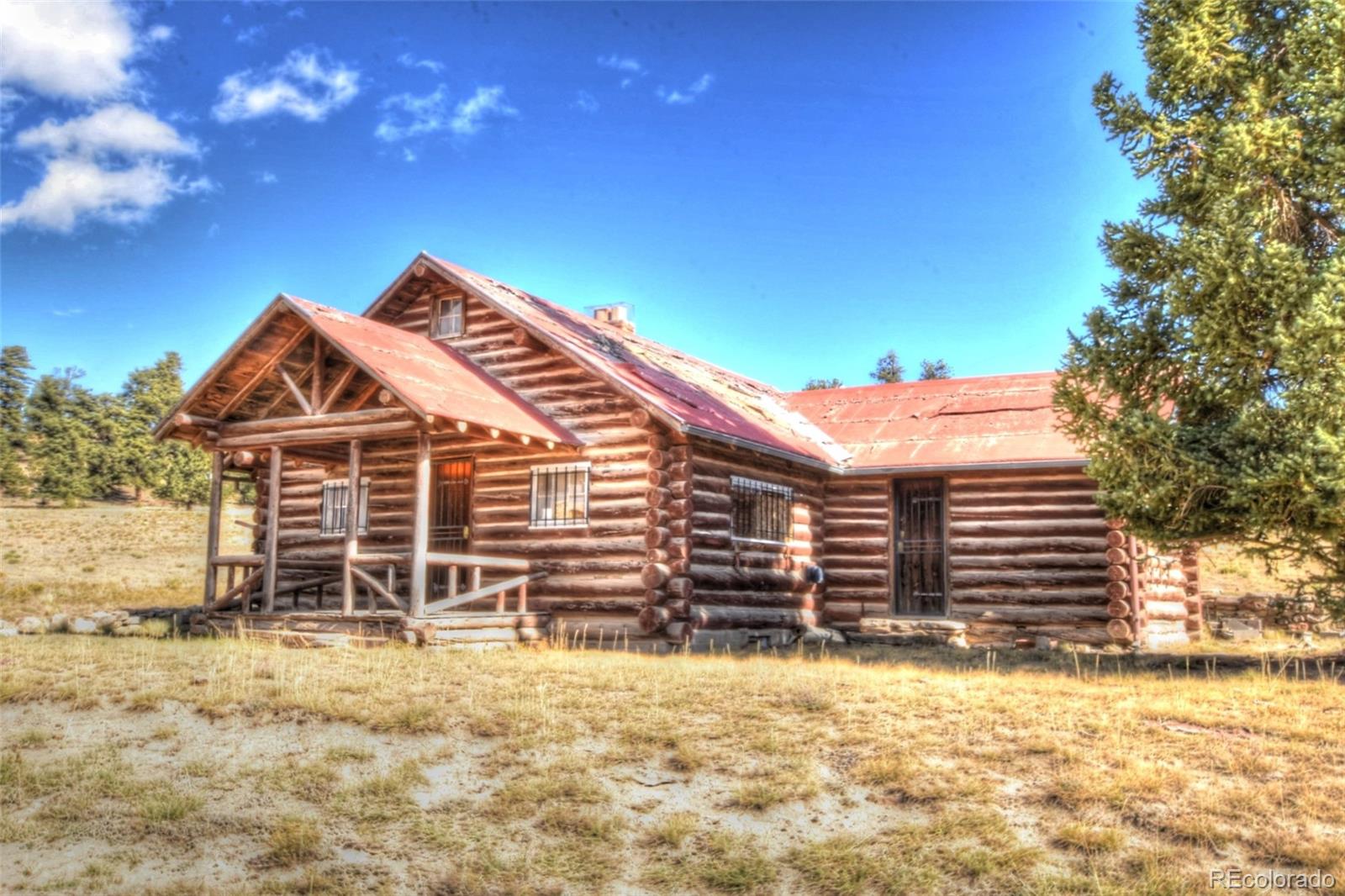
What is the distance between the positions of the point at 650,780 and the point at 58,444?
58.1 metres

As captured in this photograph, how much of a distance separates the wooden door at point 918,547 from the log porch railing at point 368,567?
7.70 m

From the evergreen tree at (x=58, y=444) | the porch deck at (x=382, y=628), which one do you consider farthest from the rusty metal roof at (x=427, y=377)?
the evergreen tree at (x=58, y=444)

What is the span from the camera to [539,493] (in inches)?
759

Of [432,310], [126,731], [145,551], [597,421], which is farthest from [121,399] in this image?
[126,731]

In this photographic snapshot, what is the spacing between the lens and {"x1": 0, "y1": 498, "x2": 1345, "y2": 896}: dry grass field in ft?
25.9

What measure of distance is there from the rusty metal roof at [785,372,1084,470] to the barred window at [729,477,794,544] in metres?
2.00

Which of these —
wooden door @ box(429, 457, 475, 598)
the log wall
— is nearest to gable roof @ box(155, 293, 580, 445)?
wooden door @ box(429, 457, 475, 598)

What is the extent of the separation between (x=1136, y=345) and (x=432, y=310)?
12.9m

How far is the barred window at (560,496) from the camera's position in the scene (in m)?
18.8

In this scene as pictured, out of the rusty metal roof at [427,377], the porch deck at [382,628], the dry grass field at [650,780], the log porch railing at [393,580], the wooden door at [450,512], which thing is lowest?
the dry grass field at [650,780]

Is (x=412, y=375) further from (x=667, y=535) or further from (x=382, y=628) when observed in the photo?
(x=667, y=535)

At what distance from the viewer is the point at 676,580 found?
58.4 feet

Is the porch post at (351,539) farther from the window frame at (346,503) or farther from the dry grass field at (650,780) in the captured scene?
the window frame at (346,503)

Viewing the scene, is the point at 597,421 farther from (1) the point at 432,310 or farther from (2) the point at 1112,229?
(2) the point at 1112,229
